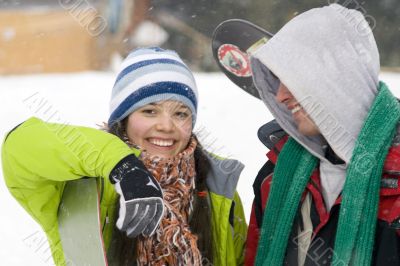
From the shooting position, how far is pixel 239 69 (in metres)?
2.20

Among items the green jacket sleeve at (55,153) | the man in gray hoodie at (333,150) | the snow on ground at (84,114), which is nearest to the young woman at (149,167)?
the green jacket sleeve at (55,153)

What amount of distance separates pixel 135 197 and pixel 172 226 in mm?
414

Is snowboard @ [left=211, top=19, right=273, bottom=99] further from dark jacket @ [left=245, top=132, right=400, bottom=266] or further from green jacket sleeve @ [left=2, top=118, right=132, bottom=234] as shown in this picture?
green jacket sleeve @ [left=2, top=118, right=132, bottom=234]

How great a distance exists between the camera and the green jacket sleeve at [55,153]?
4.74 ft

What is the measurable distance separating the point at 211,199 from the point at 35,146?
65 cm

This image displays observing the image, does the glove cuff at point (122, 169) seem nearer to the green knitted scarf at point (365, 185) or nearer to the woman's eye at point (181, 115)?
the woman's eye at point (181, 115)

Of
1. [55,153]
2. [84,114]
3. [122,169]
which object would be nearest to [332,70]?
[122,169]

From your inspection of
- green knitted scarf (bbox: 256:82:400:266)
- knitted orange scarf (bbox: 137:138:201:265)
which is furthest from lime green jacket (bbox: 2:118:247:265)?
green knitted scarf (bbox: 256:82:400:266)

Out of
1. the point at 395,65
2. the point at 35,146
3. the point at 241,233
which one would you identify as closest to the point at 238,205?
the point at 241,233

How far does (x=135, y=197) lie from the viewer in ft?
4.53

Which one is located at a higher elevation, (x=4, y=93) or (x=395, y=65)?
(x=395, y=65)

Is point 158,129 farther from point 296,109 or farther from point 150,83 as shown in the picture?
point 296,109

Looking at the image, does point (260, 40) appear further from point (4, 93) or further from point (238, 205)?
point (4, 93)

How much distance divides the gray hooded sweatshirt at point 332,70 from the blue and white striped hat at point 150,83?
322 mm
